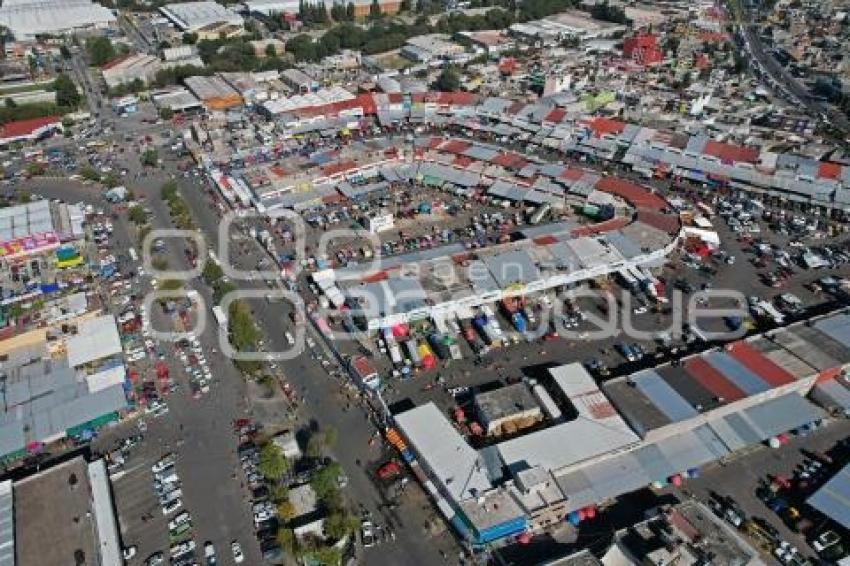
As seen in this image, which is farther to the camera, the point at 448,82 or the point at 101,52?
the point at 101,52

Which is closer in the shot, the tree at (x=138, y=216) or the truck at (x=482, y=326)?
the truck at (x=482, y=326)

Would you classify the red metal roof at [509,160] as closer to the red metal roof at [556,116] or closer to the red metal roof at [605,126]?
the red metal roof at [556,116]

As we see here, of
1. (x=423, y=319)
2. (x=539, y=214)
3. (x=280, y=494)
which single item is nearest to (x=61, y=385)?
(x=280, y=494)

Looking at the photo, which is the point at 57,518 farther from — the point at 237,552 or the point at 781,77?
the point at 781,77

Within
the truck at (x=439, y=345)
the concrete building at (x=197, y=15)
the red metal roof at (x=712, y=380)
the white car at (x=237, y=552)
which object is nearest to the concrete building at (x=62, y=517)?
the white car at (x=237, y=552)

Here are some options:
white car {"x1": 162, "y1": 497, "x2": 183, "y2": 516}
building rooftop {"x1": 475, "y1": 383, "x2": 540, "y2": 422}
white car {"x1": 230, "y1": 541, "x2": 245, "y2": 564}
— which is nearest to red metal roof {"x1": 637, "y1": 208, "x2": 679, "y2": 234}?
building rooftop {"x1": 475, "y1": 383, "x2": 540, "y2": 422}

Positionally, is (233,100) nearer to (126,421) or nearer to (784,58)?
(126,421)
